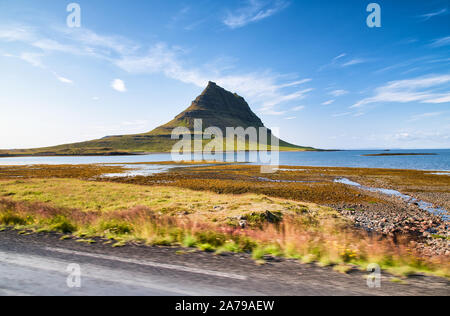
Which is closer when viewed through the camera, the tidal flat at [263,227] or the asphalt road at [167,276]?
the asphalt road at [167,276]

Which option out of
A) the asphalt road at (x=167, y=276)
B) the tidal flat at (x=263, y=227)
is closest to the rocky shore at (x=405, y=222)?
the tidal flat at (x=263, y=227)

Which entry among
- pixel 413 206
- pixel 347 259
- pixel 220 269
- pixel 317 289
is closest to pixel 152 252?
pixel 220 269

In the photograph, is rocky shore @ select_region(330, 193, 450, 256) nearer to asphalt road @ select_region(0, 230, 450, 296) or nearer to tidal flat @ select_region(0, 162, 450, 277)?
tidal flat @ select_region(0, 162, 450, 277)

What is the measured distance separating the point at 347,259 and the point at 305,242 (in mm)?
1205

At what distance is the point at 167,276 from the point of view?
4.49 m

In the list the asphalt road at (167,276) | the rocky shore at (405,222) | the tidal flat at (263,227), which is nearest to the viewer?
the asphalt road at (167,276)

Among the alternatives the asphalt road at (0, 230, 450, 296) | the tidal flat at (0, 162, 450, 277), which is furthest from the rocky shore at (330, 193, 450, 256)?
the asphalt road at (0, 230, 450, 296)

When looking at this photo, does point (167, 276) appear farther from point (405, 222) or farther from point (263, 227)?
point (405, 222)

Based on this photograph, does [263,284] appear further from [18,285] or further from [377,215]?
[377,215]

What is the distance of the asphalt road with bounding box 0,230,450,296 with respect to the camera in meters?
3.97

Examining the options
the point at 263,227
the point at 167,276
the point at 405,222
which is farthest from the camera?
the point at 405,222

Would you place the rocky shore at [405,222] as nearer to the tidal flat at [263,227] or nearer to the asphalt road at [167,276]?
the tidal flat at [263,227]

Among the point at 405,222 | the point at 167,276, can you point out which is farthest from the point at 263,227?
the point at 405,222

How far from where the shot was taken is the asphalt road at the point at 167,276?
3.97m
